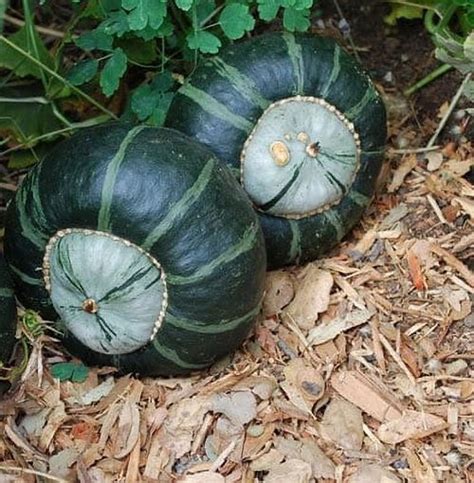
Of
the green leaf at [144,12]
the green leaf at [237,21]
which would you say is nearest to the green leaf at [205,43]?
the green leaf at [237,21]

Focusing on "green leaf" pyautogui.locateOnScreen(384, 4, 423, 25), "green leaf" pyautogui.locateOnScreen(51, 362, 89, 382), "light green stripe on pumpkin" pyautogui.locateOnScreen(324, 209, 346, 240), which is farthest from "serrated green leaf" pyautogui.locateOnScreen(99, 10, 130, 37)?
"green leaf" pyautogui.locateOnScreen(384, 4, 423, 25)

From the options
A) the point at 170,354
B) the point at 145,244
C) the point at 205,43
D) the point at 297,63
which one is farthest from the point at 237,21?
the point at 170,354

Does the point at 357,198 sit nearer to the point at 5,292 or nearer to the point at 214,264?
the point at 214,264

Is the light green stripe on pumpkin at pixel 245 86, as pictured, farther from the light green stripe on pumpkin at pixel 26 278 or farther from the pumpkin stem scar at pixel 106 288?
the light green stripe on pumpkin at pixel 26 278

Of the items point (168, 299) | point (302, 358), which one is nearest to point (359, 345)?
point (302, 358)

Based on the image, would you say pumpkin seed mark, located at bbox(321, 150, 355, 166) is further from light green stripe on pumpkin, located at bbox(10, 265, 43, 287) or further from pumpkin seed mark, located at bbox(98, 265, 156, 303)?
light green stripe on pumpkin, located at bbox(10, 265, 43, 287)
